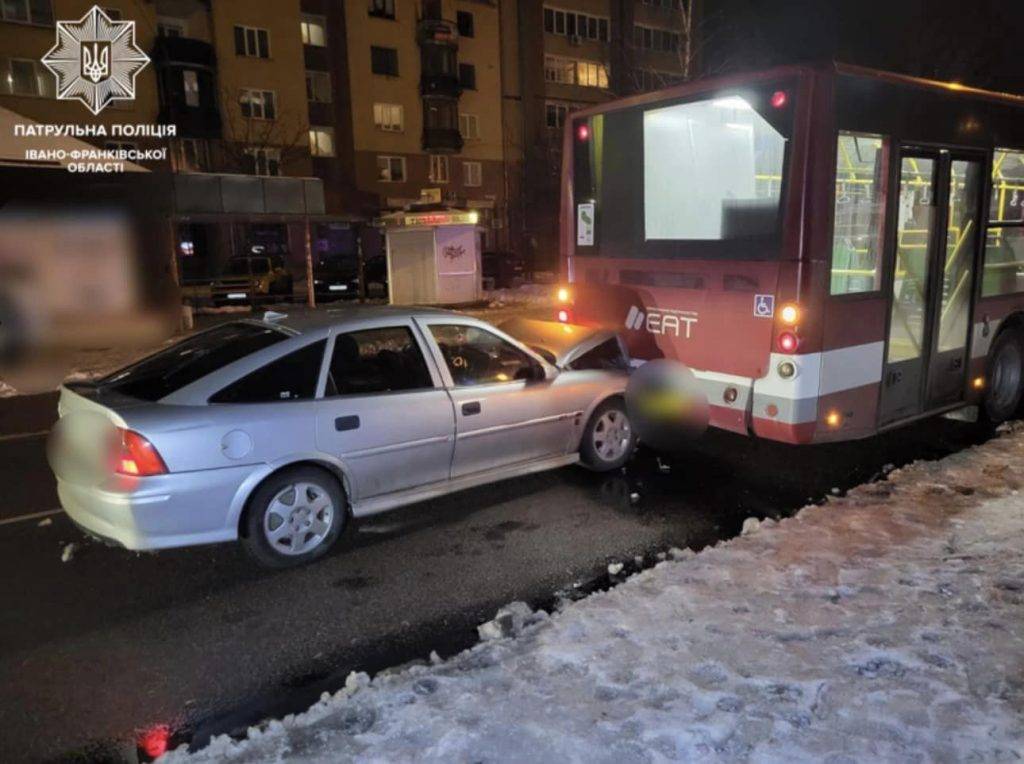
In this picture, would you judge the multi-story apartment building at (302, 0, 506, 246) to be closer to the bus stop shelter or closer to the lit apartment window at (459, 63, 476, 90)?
the lit apartment window at (459, 63, 476, 90)

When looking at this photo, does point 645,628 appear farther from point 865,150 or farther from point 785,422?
point 865,150

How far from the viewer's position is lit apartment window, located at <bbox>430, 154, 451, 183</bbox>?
4306 centimetres

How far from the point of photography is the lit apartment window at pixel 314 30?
1587 inches

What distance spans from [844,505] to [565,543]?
2176 millimetres

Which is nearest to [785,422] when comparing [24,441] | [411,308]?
[411,308]

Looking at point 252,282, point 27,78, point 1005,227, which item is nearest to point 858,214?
point 1005,227

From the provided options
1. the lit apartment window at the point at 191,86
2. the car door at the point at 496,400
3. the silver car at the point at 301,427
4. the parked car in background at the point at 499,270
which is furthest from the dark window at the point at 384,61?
the silver car at the point at 301,427

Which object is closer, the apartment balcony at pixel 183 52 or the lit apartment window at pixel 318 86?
the apartment balcony at pixel 183 52

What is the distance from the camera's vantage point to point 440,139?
4203 centimetres

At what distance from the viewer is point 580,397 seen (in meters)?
6.23

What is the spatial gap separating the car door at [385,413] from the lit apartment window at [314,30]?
40.4 meters

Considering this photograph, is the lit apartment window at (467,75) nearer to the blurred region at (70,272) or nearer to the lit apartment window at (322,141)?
the lit apartment window at (322,141)

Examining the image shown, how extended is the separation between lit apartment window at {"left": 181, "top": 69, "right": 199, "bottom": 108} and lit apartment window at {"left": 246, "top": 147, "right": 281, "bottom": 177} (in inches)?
120

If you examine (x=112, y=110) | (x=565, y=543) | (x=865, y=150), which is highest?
(x=112, y=110)
